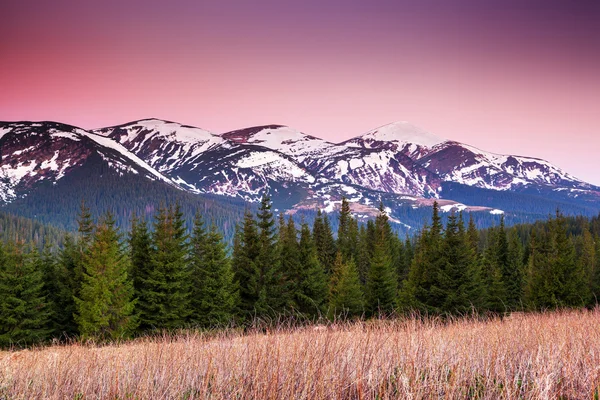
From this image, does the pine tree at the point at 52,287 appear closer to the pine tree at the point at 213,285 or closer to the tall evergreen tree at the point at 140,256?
the tall evergreen tree at the point at 140,256

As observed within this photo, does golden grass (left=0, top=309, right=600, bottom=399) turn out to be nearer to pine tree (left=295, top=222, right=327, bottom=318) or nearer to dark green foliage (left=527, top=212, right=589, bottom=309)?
pine tree (left=295, top=222, right=327, bottom=318)

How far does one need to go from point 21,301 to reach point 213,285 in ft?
52.4

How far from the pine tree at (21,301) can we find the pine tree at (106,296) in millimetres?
3892

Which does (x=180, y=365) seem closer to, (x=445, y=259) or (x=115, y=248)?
(x=115, y=248)

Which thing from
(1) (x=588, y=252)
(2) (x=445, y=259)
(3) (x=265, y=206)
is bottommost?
(1) (x=588, y=252)

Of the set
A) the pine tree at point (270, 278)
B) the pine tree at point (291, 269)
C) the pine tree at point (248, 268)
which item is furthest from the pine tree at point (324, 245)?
the pine tree at point (248, 268)

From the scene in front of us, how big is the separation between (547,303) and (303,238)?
25261mm

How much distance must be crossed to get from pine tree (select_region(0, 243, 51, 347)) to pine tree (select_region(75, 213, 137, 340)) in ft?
12.8

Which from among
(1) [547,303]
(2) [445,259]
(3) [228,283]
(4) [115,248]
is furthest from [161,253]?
(1) [547,303]

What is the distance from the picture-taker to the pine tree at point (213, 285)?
40.6m

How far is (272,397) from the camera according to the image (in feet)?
13.7

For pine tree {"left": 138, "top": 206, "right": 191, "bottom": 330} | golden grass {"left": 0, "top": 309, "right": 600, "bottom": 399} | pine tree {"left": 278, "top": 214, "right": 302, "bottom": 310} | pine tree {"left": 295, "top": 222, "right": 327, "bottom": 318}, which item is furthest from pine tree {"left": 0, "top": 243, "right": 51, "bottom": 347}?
golden grass {"left": 0, "top": 309, "right": 600, "bottom": 399}

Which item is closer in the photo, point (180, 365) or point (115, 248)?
point (180, 365)

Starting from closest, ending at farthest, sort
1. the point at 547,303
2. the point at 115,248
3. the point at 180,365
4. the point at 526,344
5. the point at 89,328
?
the point at 180,365 < the point at 526,344 < the point at 89,328 < the point at 115,248 < the point at 547,303
